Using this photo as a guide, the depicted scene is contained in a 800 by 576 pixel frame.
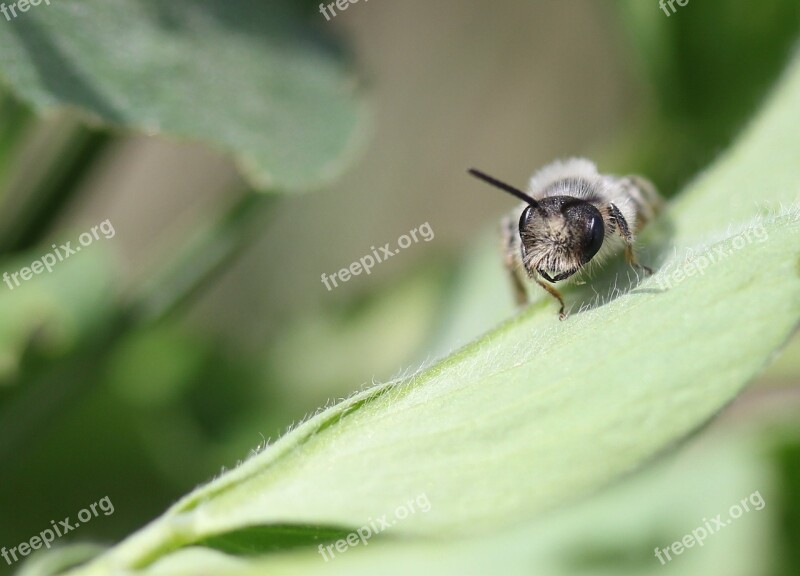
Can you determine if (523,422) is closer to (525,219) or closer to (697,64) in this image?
(525,219)

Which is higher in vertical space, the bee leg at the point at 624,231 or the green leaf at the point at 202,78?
the green leaf at the point at 202,78

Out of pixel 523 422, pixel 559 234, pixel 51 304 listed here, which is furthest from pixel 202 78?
pixel 523 422

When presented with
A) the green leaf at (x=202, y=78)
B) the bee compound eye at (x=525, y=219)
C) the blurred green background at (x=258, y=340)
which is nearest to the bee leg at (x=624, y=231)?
the bee compound eye at (x=525, y=219)

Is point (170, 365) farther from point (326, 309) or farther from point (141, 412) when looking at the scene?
point (326, 309)

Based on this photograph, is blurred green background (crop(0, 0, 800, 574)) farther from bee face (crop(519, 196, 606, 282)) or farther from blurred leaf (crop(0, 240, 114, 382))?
bee face (crop(519, 196, 606, 282))

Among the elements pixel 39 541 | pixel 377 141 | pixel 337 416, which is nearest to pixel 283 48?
pixel 39 541

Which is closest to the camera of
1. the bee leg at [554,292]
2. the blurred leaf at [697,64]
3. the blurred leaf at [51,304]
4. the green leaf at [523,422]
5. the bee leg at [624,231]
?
the green leaf at [523,422]

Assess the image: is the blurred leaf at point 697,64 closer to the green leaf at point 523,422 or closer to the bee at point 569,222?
the bee at point 569,222
